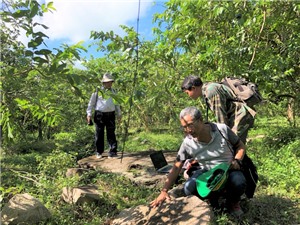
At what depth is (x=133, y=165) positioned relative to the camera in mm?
5832

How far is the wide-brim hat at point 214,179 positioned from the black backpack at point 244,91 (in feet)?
2.87

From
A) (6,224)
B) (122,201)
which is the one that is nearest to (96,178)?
(122,201)

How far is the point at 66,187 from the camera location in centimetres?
436

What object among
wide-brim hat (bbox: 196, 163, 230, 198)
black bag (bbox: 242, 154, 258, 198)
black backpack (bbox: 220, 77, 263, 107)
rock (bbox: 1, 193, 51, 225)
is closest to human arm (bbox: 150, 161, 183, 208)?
wide-brim hat (bbox: 196, 163, 230, 198)

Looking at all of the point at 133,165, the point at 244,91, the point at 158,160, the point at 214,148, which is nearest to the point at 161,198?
the point at 214,148

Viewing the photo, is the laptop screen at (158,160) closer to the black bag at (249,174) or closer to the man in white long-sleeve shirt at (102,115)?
the man in white long-sleeve shirt at (102,115)

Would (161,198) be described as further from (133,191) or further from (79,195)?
(133,191)

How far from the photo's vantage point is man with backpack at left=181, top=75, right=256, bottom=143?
3584 mm

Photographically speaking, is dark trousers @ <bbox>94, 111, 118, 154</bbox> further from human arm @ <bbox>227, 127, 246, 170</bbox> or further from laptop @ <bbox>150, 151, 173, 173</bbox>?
human arm @ <bbox>227, 127, 246, 170</bbox>

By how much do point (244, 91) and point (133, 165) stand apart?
270 centimetres

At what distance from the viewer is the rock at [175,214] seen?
3051 mm

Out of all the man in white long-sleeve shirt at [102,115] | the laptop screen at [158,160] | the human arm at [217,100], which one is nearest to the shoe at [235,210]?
the human arm at [217,100]

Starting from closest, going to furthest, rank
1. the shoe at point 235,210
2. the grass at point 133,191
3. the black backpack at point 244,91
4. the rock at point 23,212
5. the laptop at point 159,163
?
the shoe at point 235,210 → the grass at point 133,191 → the rock at point 23,212 → the black backpack at point 244,91 → the laptop at point 159,163

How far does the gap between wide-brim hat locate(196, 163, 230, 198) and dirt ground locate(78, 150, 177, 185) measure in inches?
66.6
